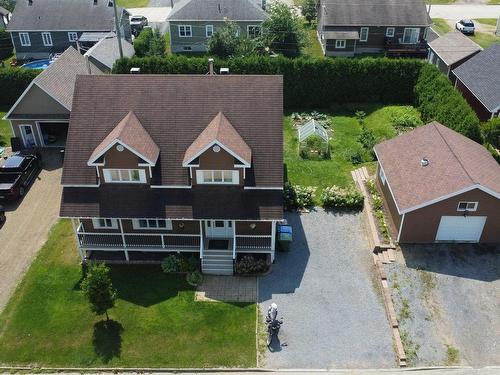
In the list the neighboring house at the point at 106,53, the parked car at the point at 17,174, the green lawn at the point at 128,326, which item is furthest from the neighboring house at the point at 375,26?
the green lawn at the point at 128,326

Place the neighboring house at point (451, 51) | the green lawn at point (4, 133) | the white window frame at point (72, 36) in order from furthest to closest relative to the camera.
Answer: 1. the white window frame at point (72, 36)
2. the neighboring house at point (451, 51)
3. the green lawn at point (4, 133)

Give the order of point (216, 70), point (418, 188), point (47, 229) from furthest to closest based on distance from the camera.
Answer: point (216, 70)
point (47, 229)
point (418, 188)

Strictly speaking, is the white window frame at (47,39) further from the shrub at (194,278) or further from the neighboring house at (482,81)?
the neighboring house at (482,81)

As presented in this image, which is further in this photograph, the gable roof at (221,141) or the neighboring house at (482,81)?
the neighboring house at (482,81)

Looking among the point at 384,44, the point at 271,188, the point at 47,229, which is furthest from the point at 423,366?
the point at 384,44

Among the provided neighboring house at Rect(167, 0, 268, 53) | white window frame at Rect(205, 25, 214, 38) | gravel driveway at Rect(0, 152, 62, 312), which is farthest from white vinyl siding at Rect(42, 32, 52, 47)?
gravel driveway at Rect(0, 152, 62, 312)

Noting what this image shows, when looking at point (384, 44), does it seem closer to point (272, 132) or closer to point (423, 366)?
point (272, 132)

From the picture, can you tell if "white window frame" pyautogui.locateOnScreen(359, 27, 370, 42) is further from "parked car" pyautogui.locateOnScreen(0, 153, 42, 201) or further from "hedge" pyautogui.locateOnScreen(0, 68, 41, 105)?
"parked car" pyautogui.locateOnScreen(0, 153, 42, 201)
